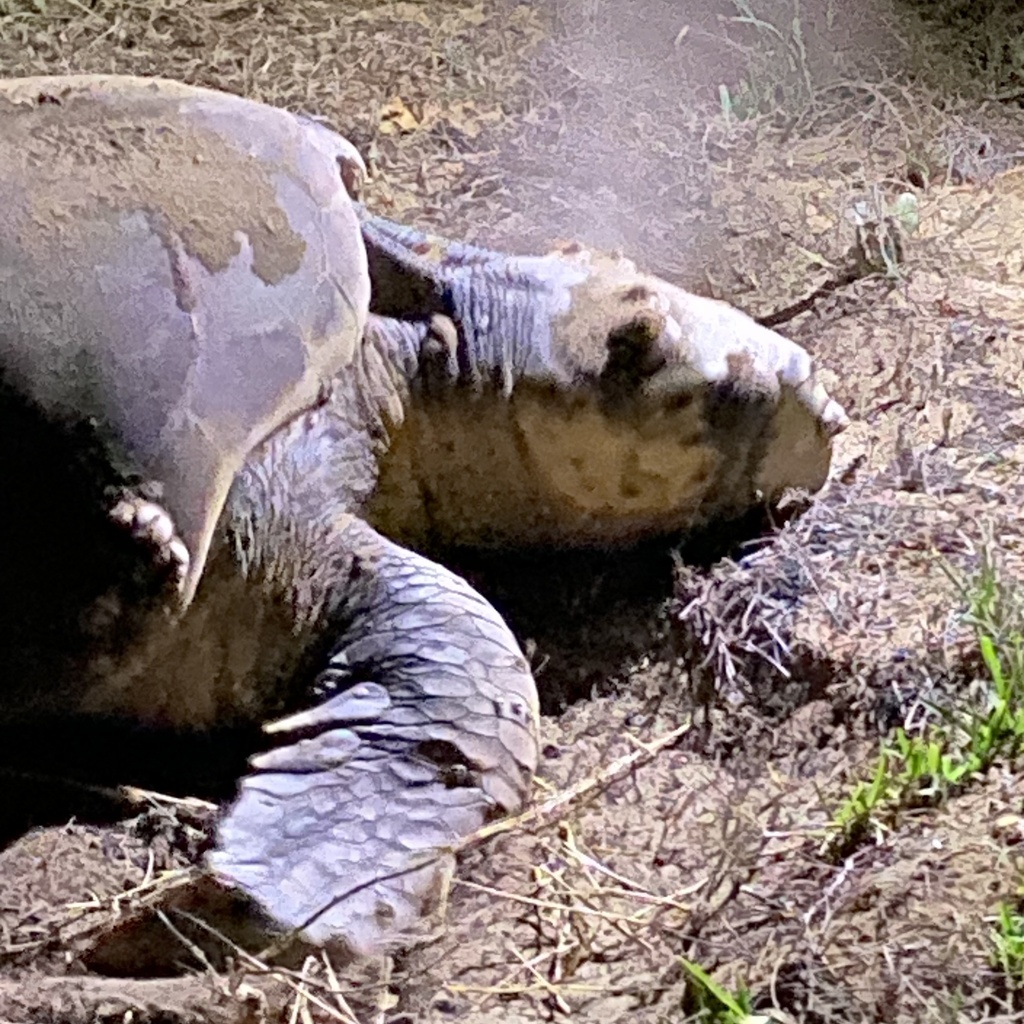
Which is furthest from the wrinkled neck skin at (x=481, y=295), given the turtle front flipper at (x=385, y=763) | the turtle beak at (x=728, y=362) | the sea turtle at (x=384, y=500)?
the turtle front flipper at (x=385, y=763)

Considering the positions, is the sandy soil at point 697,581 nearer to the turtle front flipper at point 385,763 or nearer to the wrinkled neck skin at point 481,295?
the turtle front flipper at point 385,763

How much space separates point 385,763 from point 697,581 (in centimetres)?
55

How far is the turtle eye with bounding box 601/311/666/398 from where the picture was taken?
6.42ft

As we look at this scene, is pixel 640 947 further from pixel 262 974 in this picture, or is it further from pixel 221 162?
pixel 221 162

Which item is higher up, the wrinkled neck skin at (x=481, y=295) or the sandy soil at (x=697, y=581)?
the wrinkled neck skin at (x=481, y=295)

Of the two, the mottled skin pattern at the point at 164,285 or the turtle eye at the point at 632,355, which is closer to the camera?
the mottled skin pattern at the point at 164,285

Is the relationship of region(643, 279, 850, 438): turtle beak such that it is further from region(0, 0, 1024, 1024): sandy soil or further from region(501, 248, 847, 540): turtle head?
region(0, 0, 1024, 1024): sandy soil

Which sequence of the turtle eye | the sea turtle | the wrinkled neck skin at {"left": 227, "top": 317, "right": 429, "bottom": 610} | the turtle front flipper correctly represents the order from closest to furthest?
the turtle front flipper → the sea turtle → the wrinkled neck skin at {"left": 227, "top": 317, "right": 429, "bottom": 610} → the turtle eye

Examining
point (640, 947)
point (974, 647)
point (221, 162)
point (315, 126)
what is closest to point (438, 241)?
point (315, 126)

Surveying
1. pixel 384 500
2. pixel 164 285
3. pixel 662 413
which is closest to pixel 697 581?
pixel 662 413

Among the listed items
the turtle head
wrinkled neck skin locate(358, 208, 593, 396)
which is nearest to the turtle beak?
the turtle head

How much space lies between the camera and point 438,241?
2178 mm

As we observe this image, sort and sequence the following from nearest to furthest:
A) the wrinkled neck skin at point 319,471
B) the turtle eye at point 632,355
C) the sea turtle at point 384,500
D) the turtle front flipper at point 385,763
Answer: the turtle front flipper at point 385,763 < the sea turtle at point 384,500 < the wrinkled neck skin at point 319,471 < the turtle eye at point 632,355

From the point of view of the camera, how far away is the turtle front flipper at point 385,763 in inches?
58.8
